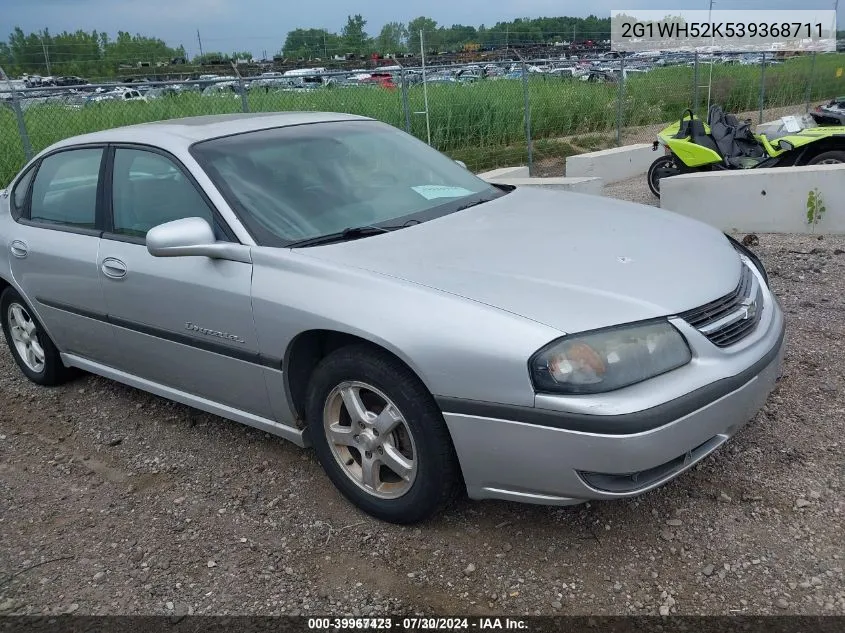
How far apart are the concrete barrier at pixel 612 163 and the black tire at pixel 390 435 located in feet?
28.2

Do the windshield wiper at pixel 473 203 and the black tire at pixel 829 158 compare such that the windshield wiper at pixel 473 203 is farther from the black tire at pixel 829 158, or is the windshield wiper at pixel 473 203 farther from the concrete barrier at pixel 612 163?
the concrete barrier at pixel 612 163

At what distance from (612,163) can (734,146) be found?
2658 millimetres

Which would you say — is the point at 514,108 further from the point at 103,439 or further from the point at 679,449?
the point at 679,449

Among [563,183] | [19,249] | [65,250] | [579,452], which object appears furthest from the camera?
[563,183]

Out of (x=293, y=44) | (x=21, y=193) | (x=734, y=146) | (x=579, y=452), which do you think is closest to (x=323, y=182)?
(x=579, y=452)

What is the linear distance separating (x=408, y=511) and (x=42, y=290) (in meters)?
2.55

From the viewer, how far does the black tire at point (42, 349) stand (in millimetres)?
4461

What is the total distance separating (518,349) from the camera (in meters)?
2.38

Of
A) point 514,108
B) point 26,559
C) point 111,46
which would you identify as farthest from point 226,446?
point 111,46

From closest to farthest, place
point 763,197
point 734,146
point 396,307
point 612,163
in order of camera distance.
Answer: point 396,307
point 763,197
point 734,146
point 612,163

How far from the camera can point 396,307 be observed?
263 centimetres

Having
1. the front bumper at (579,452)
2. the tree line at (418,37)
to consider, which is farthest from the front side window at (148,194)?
the tree line at (418,37)

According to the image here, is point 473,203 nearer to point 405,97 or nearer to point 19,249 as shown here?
point 19,249

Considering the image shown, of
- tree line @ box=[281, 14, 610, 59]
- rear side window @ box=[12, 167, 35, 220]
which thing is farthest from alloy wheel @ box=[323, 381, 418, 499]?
tree line @ box=[281, 14, 610, 59]
